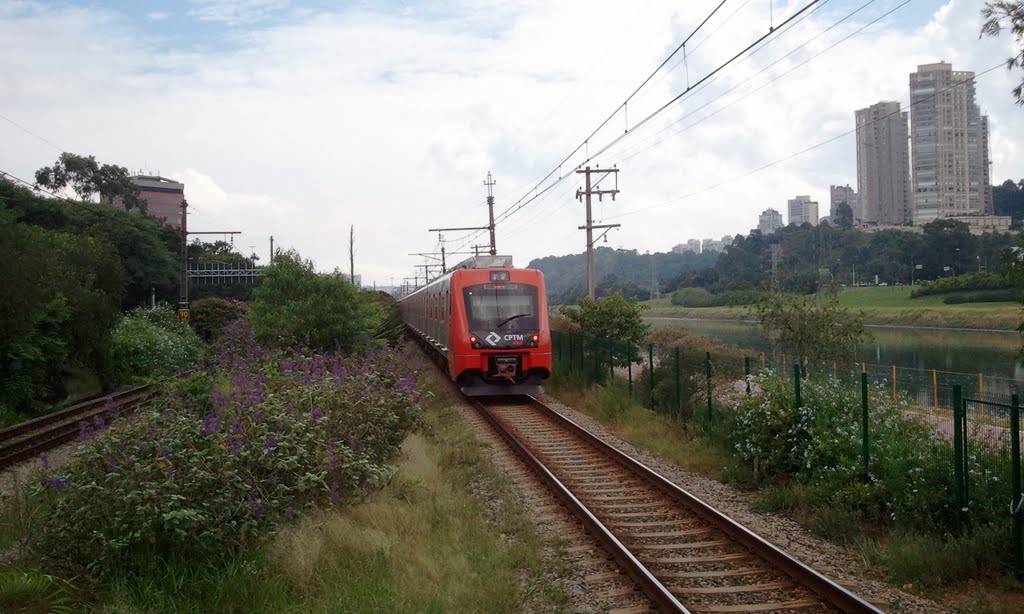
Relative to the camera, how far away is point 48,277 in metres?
23.5

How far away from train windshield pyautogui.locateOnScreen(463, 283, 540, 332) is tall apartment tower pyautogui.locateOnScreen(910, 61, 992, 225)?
11272cm

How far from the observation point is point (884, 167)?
134 m

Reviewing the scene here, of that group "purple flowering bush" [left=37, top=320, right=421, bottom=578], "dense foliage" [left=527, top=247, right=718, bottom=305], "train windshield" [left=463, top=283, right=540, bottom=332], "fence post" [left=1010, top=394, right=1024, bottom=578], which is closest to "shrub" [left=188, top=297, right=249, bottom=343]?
"train windshield" [left=463, top=283, right=540, bottom=332]

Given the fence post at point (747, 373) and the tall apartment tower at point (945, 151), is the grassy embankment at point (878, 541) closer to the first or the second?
the fence post at point (747, 373)

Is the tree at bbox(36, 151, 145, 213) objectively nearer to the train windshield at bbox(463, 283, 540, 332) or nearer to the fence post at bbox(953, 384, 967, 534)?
the train windshield at bbox(463, 283, 540, 332)

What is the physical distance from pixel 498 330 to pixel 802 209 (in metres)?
174

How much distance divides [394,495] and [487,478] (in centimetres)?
206

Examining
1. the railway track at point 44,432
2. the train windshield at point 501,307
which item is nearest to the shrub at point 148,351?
the railway track at point 44,432

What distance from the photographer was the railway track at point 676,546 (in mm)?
6832

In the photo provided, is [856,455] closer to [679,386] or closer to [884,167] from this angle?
[679,386]

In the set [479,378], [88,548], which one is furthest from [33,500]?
[479,378]

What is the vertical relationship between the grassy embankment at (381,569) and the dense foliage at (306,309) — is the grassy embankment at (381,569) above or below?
below

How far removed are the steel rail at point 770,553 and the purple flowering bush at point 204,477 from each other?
3507 millimetres

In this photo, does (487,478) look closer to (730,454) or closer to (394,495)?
(394,495)
